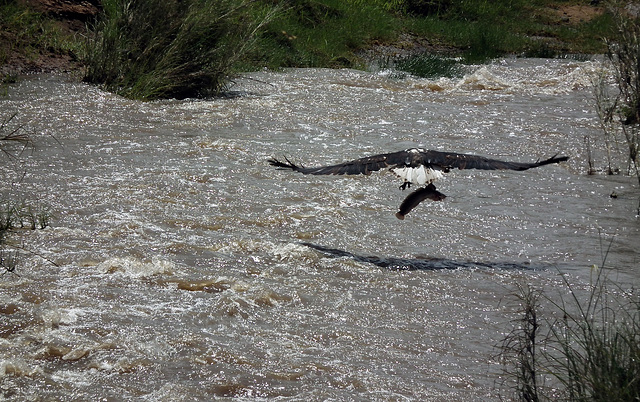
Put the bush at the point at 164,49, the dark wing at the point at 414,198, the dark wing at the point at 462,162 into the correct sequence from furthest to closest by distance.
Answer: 1. the bush at the point at 164,49
2. the dark wing at the point at 414,198
3. the dark wing at the point at 462,162

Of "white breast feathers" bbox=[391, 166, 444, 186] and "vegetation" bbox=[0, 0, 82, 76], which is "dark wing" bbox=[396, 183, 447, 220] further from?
"vegetation" bbox=[0, 0, 82, 76]

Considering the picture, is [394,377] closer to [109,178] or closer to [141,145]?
[109,178]

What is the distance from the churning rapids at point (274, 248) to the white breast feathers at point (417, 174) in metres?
0.66

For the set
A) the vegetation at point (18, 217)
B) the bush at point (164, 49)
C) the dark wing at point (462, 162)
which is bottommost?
the vegetation at point (18, 217)

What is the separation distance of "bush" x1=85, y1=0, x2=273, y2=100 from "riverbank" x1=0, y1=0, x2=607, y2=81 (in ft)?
2.42

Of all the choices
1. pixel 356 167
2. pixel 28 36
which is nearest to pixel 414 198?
pixel 356 167

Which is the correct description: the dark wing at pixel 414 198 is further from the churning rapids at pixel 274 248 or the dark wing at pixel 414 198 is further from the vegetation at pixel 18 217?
the vegetation at pixel 18 217

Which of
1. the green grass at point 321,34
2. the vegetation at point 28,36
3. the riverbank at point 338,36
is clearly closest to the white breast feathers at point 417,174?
the riverbank at point 338,36

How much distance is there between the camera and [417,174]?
588cm

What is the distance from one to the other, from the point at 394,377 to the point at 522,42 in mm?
14790

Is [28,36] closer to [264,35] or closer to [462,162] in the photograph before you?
[264,35]

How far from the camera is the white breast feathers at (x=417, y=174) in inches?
231

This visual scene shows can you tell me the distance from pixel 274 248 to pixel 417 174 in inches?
46.7

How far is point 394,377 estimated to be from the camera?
14.3 ft
